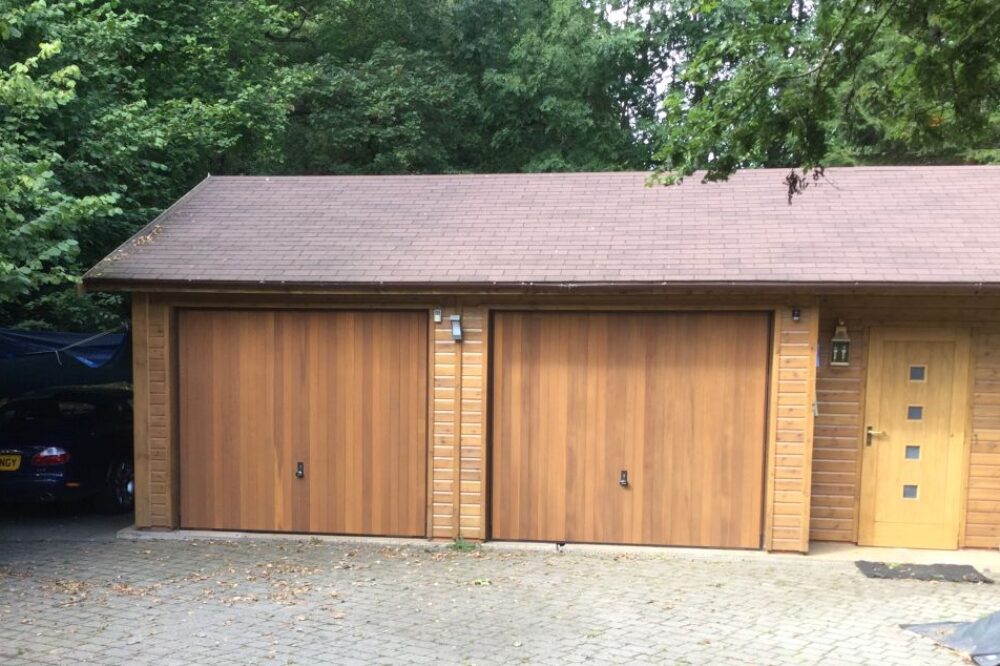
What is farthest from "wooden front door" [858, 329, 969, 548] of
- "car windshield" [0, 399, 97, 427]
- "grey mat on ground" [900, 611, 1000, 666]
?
"car windshield" [0, 399, 97, 427]

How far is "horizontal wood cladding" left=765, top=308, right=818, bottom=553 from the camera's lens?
25.1ft

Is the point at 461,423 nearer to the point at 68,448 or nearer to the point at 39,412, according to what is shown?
the point at 68,448

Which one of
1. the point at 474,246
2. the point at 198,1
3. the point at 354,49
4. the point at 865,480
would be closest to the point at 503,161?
the point at 354,49

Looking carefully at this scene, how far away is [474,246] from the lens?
27.4ft

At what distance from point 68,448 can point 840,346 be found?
25.8 feet

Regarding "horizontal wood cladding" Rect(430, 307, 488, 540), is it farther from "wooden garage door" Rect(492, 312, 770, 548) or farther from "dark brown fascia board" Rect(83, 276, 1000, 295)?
"dark brown fascia board" Rect(83, 276, 1000, 295)

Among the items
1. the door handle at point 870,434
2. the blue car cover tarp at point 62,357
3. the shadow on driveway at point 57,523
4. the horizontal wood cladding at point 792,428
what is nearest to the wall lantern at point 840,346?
the horizontal wood cladding at point 792,428

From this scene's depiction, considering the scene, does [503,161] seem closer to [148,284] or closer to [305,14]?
[305,14]

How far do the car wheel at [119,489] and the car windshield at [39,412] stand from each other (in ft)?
2.33

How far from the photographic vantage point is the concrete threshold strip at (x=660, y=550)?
7.66 meters

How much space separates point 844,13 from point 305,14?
17764mm

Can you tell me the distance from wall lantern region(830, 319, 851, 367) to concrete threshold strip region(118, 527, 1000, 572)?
5.77 feet

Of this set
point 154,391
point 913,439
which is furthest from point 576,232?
point 154,391

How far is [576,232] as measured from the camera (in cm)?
858
